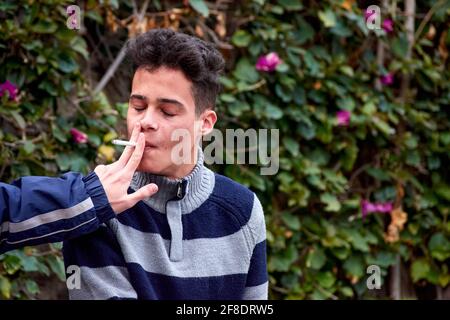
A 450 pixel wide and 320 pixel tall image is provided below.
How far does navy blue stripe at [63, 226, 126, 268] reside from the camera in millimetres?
1747

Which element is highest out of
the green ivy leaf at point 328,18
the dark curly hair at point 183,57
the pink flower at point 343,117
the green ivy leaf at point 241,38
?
the green ivy leaf at point 328,18

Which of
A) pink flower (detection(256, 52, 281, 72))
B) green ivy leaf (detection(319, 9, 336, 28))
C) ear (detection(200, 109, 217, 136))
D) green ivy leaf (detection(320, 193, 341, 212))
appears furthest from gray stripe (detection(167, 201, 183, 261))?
green ivy leaf (detection(319, 9, 336, 28))

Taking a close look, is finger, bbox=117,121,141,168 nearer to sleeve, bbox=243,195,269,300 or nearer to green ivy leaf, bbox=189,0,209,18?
sleeve, bbox=243,195,269,300

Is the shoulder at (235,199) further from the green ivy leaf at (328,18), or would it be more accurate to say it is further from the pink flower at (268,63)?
the green ivy leaf at (328,18)

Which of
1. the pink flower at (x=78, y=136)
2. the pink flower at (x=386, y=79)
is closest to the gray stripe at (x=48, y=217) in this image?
the pink flower at (x=78, y=136)

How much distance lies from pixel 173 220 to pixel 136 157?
0.22 m

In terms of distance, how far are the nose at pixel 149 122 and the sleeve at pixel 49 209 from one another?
213 mm

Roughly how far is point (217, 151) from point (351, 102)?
0.73 meters

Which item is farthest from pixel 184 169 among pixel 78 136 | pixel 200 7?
pixel 200 7

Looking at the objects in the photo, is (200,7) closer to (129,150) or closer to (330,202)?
(330,202)

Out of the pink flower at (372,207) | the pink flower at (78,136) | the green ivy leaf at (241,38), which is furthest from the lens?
the pink flower at (372,207)

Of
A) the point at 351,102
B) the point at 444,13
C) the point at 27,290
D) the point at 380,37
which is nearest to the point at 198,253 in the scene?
the point at 27,290

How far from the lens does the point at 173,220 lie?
1.85 metres

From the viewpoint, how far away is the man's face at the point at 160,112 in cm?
179
